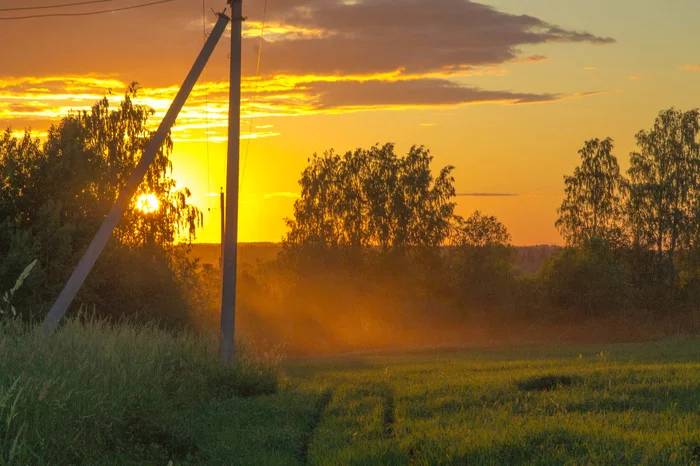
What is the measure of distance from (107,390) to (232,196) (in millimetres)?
8209

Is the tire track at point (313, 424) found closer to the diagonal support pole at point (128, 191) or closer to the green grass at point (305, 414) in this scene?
the green grass at point (305, 414)

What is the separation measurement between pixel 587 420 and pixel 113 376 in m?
7.59

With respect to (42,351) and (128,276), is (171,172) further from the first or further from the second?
(42,351)

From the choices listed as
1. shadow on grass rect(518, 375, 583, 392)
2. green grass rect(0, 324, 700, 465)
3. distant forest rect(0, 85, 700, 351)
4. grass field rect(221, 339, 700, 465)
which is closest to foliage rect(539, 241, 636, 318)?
distant forest rect(0, 85, 700, 351)

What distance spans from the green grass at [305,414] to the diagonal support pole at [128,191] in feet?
5.70

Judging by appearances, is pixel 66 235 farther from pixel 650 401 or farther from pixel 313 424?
pixel 650 401

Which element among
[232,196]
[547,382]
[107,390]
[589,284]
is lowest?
[547,382]

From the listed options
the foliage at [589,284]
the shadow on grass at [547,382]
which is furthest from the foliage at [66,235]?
the foliage at [589,284]

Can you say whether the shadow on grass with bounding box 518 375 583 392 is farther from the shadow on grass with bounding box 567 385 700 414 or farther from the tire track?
the tire track

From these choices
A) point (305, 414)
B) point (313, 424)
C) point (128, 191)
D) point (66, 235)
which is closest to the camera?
point (313, 424)

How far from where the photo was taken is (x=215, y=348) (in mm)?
19797

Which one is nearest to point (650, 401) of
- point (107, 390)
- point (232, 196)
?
point (107, 390)

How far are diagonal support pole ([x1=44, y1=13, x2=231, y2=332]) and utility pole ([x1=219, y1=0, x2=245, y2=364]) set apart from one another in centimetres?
42

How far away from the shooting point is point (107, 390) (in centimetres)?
1282
